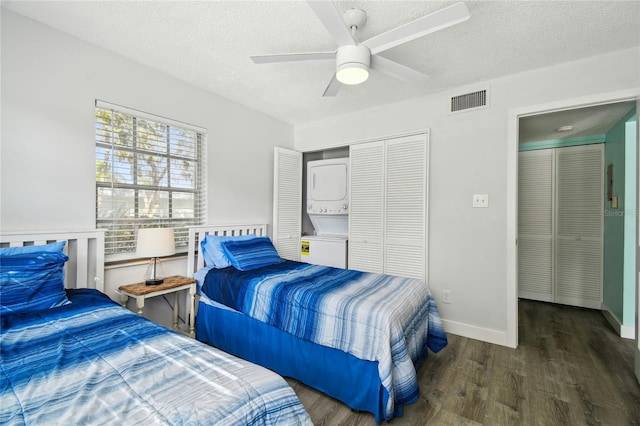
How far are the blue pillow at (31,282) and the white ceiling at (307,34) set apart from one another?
1.60 meters

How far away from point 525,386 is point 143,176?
3498 mm

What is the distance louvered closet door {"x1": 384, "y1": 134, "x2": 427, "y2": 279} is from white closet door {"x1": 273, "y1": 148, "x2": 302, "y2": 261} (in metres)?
1.29

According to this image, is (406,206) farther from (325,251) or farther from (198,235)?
(198,235)

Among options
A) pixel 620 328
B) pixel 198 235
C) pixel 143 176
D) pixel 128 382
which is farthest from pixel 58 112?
pixel 620 328

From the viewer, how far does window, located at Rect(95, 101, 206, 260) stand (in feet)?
7.88

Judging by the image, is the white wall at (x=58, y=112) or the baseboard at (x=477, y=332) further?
the baseboard at (x=477, y=332)

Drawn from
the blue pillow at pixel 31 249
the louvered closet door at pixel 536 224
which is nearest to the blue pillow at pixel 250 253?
the blue pillow at pixel 31 249

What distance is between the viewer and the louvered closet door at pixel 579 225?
12.5 feet

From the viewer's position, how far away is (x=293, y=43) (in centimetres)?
218

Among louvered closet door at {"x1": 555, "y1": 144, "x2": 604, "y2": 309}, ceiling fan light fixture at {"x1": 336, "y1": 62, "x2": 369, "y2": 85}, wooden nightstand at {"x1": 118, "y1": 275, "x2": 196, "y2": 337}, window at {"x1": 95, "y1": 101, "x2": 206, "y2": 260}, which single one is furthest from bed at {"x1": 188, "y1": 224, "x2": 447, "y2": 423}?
louvered closet door at {"x1": 555, "y1": 144, "x2": 604, "y2": 309}

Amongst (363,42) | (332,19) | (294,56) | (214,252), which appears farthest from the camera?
(214,252)

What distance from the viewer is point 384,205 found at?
3.41 m

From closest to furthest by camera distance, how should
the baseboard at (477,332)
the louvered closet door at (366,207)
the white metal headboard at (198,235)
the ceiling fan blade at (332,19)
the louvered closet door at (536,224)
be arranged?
1. the ceiling fan blade at (332,19)
2. the baseboard at (477,332)
3. the white metal headboard at (198,235)
4. the louvered closet door at (366,207)
5. the louvered closet door at (536,224)

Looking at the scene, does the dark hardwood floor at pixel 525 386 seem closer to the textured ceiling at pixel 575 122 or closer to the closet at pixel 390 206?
the closet at pixel 390 206
